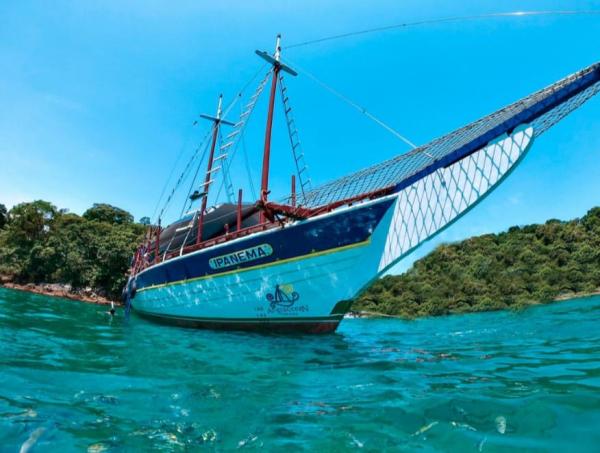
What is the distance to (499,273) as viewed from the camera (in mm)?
33688

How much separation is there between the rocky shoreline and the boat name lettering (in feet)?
89.0

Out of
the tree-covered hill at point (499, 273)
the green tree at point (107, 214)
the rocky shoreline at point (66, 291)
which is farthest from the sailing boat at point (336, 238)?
the green tree at point (107, 214)

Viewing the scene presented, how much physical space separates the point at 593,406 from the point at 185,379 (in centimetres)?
481

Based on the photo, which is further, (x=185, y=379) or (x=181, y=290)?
(x=181, y=290)

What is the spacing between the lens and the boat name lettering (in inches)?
458

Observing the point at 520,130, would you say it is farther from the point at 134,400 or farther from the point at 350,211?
the point at 134,400

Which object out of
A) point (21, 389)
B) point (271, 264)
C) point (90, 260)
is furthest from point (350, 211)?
point (90, 260)

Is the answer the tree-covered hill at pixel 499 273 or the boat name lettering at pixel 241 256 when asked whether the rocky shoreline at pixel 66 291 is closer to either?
the tree-covered hill at pixel 499 273

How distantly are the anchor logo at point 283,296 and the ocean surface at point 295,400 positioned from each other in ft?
13.5

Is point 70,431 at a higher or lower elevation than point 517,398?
lower

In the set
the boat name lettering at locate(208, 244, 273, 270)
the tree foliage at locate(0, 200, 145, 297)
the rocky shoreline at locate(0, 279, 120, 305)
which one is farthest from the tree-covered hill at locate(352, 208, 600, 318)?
the rocky shoreline at locate(0, 279, 120, 305)

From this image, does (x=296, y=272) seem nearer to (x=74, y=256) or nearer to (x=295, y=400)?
(x=295, y=400)

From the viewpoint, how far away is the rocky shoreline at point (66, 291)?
34031 millimetres

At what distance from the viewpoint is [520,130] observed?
27.0 ft
